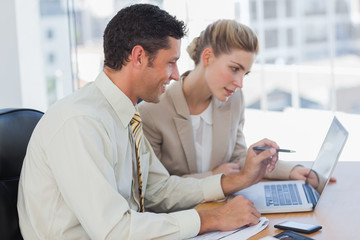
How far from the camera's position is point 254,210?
1316 mm

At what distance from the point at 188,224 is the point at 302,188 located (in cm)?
52

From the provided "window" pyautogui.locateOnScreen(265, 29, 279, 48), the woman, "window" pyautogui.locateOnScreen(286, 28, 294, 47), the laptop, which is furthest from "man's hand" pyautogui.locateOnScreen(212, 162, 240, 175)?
"window" pyautogui.locateOnScreen(265, 29, 279, 48)

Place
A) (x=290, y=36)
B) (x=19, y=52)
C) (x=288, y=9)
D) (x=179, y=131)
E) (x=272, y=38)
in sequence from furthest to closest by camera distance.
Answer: (x=288, y=9) → (x=272, y=38) → (x=290, y=36) → (x=19, y=52) → (x=179, y=131)

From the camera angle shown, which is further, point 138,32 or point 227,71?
point 227,71

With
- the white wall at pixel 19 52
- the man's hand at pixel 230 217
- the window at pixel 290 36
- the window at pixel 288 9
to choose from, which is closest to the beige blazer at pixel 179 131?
the man's hand at pixel 230 217

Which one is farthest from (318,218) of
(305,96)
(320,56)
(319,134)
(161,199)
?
(305,96)

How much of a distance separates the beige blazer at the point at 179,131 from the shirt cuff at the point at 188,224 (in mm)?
540

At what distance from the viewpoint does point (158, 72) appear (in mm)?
1399

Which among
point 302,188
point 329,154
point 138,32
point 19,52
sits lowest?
point 302,188

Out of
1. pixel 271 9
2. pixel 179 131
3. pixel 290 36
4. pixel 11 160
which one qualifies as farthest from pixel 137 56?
pixel 271 9

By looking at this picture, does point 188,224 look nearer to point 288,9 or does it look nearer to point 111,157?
point 111,157

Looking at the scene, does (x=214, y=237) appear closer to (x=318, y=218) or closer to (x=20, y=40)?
A: (x=318, y=218)

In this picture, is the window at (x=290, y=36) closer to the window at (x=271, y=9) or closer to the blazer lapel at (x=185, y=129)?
the window at (x=271, y=9)

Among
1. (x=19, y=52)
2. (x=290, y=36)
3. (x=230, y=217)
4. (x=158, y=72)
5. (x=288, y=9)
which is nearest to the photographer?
(x=230, y=217)
